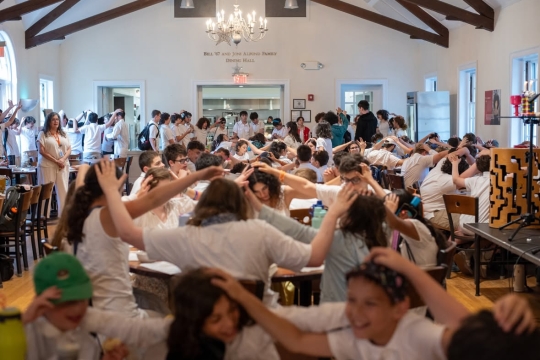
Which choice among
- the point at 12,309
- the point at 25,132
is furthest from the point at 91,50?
the point at 12,309

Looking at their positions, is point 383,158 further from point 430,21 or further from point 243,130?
point 243,130

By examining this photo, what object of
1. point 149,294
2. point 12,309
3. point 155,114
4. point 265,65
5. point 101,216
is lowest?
point 149,294

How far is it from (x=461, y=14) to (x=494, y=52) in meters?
→ 0.80

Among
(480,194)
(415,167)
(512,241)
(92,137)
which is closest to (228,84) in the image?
(92,137)

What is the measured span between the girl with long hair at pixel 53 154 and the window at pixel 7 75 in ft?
14.4

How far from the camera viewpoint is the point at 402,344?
2.09m

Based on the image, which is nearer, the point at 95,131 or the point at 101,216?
the point at 101,216

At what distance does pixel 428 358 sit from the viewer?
80.4 inches

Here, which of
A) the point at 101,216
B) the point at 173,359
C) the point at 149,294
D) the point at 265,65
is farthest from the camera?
the point at 265,65

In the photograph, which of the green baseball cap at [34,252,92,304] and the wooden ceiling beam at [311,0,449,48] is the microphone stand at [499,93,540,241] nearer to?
the green baseball cap at [34,252,92,304]

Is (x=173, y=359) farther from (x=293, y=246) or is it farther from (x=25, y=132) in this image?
(x=25, y=132)

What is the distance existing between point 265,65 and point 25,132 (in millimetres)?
5640

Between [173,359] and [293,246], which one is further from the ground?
[293,246]

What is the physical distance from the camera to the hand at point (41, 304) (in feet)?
7.60
